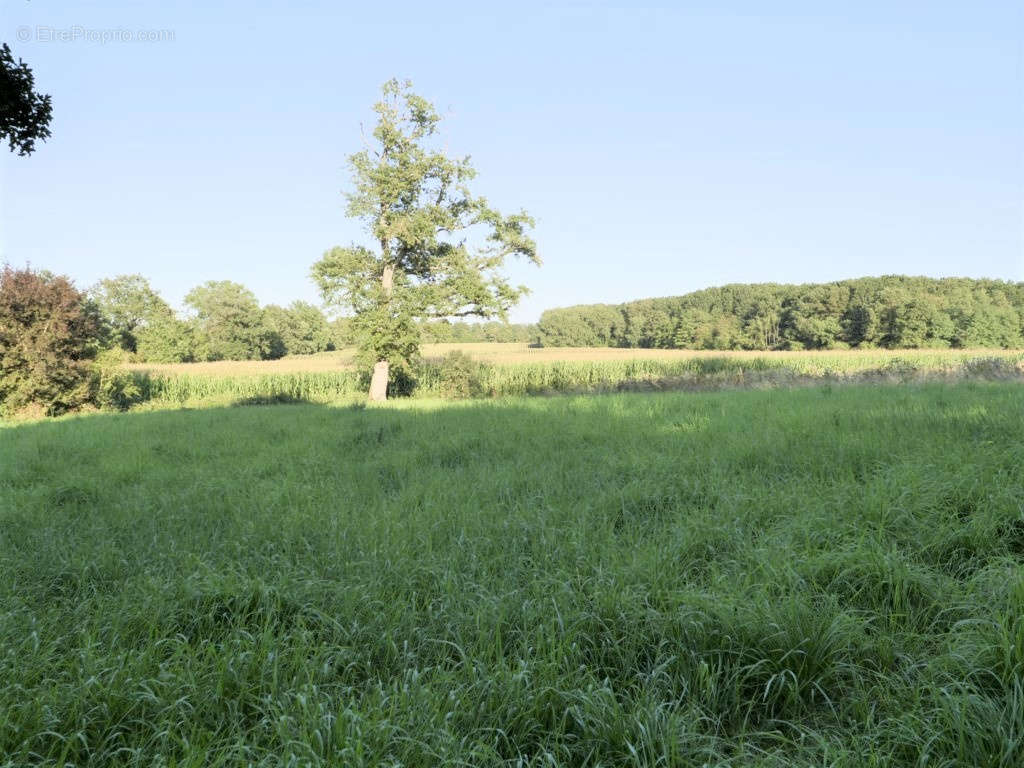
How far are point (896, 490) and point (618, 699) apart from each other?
3.58 meters

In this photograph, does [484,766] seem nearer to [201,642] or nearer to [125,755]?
[125,755]

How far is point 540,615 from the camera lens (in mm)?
3082

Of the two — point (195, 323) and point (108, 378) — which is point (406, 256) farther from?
point (195, 323)

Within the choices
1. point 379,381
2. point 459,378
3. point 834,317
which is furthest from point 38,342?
point 834,317

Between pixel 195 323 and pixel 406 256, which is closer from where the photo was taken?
pixel 406 256

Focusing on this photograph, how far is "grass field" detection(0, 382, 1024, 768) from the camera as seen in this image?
219cm

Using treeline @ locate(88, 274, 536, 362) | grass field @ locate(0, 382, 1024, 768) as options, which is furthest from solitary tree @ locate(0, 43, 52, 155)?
treeline @ locate(88, 274, 536, 362)

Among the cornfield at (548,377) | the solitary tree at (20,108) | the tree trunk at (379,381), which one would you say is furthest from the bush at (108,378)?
the solitary tree at (20,108)

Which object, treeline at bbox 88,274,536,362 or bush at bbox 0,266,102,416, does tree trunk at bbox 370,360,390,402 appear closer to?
bush at bbox 0,266,102,416

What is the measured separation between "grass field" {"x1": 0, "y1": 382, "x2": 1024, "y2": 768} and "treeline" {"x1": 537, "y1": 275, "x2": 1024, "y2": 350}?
6290 centimetres

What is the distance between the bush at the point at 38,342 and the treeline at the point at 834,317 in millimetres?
64495

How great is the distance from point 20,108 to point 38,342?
58.3 ft

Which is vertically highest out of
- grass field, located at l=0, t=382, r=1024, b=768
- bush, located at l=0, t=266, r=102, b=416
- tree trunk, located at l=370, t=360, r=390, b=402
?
bush, located at l=0, t=266, r=102, b=416

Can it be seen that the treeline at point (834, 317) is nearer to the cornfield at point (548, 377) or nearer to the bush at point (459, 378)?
the cornfield at point (548, 377)
